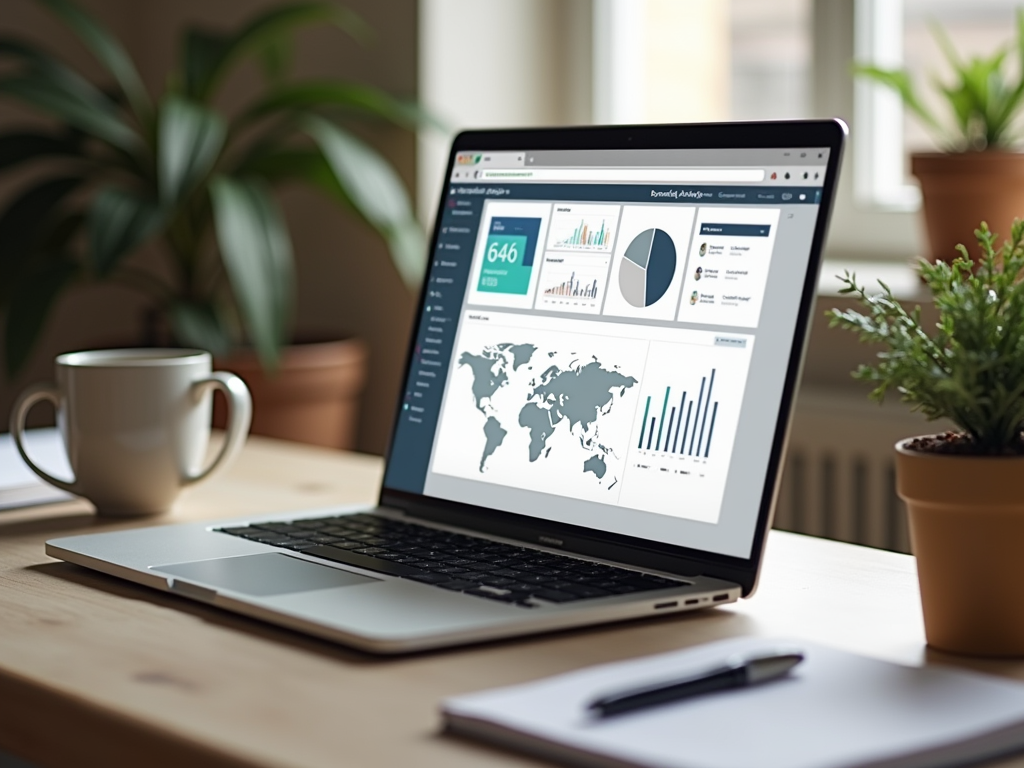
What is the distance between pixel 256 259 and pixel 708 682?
144 cm

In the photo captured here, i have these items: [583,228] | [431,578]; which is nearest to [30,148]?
[583,228]

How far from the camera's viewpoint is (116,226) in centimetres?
183

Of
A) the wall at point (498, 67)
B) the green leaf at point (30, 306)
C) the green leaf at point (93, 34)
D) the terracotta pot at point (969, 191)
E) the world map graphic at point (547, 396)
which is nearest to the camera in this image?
the world map graphic at point (547, 396)

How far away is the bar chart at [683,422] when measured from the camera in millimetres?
808

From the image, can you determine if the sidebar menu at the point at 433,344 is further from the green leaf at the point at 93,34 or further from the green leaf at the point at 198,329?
the green leaf at the point at 93,34

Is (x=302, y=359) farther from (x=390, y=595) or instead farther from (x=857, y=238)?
(x=390, y=595)

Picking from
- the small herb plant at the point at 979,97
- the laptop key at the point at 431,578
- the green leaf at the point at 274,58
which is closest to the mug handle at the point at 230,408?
the laptop key at the point at 431,578

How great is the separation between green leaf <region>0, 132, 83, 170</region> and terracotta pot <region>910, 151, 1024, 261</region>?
1.26 m

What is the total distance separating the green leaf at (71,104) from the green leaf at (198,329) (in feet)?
0.84

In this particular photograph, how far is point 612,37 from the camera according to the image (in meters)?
2.30

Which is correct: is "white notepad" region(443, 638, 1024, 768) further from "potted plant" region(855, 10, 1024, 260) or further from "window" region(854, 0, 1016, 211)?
"window" region(854, 0, 1016, 211)

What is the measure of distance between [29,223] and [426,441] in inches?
50.5

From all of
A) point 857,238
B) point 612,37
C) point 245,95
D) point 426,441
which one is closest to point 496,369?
point 426,441

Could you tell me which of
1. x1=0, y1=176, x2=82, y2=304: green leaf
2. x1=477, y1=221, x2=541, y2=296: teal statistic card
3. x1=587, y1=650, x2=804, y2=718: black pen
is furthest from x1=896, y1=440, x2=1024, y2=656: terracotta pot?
x1=0, y1=176, x2=82, y2=304: green leaf
